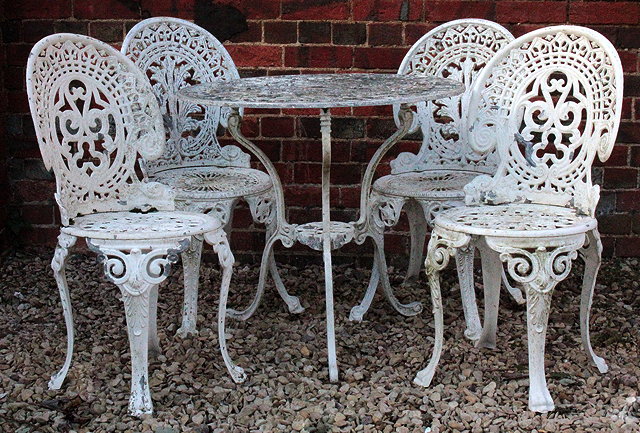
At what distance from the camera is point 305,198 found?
4855 millimetres

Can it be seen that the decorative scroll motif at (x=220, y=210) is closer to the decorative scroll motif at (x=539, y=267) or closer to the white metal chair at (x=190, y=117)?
the white metal chair at (x=190, y=117)

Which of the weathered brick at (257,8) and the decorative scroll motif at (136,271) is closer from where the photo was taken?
the decorative scroll motif at (136,271)

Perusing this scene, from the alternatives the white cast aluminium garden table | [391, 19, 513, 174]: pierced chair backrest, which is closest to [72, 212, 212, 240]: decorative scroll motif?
the white cast aluminium garden table

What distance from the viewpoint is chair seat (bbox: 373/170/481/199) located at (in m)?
3.96

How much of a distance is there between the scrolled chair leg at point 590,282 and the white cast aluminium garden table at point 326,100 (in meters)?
0.72

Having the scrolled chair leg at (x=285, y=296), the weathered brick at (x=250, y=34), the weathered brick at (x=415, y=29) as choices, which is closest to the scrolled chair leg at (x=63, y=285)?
the scrolled chair leg at (x=285, y=296)

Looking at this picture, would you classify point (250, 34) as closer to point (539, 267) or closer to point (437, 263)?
point (437, 263)

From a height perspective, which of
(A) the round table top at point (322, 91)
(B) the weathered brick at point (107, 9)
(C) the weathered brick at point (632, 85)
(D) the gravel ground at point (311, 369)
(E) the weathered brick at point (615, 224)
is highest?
(B) the weathered brick at point (107, 9)

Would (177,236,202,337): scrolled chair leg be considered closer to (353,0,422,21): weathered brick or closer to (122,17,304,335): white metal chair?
(122,17,304,335): white metal chair

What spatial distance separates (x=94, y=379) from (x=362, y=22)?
6.95 feet

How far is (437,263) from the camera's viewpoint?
3400 millimetres

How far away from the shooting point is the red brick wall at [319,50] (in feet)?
15.3

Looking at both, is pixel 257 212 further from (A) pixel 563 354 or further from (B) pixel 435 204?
(A) pixel 563 354

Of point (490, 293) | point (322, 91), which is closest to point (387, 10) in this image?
Answer: point (322, 91)
